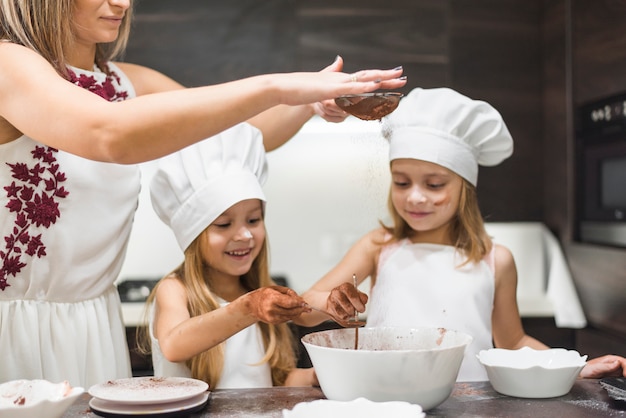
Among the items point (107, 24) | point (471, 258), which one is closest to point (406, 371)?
point (471, 258)

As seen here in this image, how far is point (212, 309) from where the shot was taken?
1663 millimetres

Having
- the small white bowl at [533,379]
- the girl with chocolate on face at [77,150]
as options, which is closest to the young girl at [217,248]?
the girl with chocolate on face at [77,150]

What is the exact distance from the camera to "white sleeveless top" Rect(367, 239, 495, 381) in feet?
5.98

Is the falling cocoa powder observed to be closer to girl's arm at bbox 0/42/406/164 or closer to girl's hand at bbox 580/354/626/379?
girl's arm at bbox 0/42/406/164

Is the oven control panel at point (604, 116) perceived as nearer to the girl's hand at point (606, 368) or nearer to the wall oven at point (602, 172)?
the wall oven at point (602, 172)

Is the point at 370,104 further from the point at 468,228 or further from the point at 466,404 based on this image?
the point at 468,228

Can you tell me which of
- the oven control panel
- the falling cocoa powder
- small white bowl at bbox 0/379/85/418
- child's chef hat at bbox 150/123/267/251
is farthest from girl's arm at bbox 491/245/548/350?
small white bowl at bbox 0/379/85/418

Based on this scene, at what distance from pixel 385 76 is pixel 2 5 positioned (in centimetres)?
74

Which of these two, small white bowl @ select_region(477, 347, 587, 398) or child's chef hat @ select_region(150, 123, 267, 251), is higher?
child's chef hat @ select_region(150, 123, 267, 251)

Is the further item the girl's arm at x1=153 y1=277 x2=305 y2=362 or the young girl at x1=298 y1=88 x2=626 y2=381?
the young girl at x1=298 y1=88 x2=626 y2=381

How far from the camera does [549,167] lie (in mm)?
3211

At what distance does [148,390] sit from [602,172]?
206cm

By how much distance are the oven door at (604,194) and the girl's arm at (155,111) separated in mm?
1731

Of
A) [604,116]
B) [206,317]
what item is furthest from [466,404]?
[604,116]
